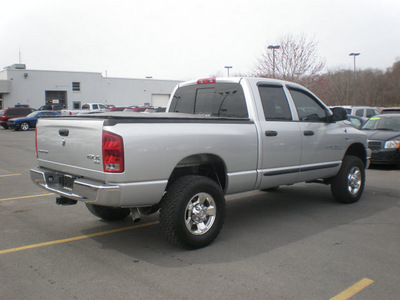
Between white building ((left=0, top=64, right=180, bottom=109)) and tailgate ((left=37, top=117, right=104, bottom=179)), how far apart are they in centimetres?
5183

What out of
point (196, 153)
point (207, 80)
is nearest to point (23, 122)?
point (207, 80)

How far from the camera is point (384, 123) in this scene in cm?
1248

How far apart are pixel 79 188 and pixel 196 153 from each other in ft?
4.43

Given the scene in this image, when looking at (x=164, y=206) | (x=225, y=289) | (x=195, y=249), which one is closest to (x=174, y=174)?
(x=164, y=206)

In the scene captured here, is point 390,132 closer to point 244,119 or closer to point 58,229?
point 244,119

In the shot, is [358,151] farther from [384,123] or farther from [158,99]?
[158,99]

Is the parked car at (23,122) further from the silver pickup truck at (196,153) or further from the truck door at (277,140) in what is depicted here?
the truck door at (277,140)

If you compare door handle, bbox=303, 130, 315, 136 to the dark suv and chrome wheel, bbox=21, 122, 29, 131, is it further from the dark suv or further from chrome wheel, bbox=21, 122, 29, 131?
the dark suv

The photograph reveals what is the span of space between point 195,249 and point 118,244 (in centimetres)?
98

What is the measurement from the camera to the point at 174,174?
4867mm

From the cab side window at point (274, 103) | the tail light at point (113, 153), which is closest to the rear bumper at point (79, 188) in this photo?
the tail light at point (113, 153)

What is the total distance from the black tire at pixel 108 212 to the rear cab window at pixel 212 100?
1883mm

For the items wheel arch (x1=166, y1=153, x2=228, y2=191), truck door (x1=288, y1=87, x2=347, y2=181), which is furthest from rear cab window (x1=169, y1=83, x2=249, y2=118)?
truck door (x1=288, y1=87, x2=347, y2=181)

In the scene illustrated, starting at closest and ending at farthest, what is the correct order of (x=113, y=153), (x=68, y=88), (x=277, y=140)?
(x=113, y=153) → (x=277, y=140) → (x=68, y=88)
